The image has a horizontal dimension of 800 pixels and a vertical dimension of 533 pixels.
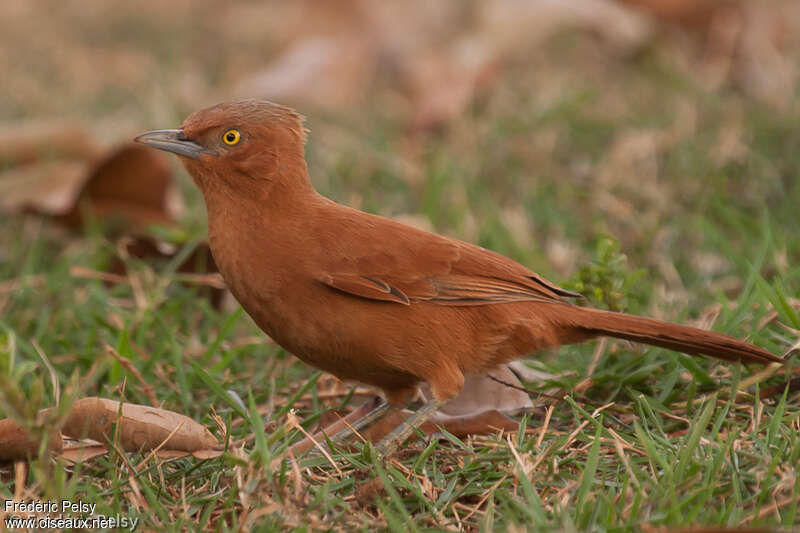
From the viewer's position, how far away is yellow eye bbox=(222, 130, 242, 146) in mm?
3293

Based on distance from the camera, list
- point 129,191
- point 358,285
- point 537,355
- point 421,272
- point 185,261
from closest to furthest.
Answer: point 358,285 → point 421,272 → point 537,355 → point 185,261 → point 129,191

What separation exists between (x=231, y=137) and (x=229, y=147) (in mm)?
34

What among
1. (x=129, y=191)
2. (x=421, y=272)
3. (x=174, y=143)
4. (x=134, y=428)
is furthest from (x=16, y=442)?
(x=129, y=191)

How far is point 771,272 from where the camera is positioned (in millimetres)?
4516

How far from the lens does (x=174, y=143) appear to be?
3281mm

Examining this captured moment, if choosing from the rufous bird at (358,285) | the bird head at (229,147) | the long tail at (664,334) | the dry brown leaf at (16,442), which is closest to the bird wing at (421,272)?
the rufous bird at (358,285)

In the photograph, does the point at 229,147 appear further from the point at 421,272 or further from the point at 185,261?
the point at 185,261

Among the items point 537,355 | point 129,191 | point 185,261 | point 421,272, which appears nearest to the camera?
point 421,272

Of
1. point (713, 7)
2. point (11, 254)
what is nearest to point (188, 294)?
point (11, 254)

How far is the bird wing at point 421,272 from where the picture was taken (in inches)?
125

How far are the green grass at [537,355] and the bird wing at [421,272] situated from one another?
0.41 m

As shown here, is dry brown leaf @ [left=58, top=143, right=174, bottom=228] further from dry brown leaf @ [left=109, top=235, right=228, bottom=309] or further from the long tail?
the long tail

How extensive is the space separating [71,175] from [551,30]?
12.0 ft

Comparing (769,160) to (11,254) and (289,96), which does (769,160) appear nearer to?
(289,96)
